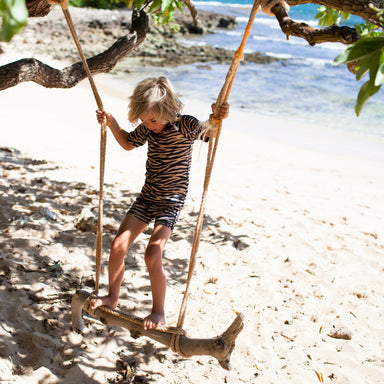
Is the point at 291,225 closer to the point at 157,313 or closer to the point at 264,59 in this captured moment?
the point at 157,313

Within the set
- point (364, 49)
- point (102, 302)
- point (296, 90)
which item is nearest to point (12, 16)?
point (364, 49)

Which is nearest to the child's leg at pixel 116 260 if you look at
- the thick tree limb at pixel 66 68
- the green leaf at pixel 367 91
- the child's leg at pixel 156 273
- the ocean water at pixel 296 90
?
the child's leg at pixel 156 273

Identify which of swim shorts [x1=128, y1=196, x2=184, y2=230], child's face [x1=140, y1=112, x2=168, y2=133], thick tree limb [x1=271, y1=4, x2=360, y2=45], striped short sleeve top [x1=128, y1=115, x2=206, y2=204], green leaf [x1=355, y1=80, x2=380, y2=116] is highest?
thick tree limb [x1=271, y1=4, x2=360, y2=45]

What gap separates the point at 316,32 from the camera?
7.52ft

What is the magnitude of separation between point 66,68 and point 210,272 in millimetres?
1788

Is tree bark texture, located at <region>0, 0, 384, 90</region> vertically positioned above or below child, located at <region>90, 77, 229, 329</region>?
above

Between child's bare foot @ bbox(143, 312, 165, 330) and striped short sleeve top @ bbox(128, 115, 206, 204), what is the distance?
1.98ft

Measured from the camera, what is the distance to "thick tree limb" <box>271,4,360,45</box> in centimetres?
218

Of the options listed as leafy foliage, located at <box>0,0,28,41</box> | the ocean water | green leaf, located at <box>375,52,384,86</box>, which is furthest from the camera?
the ocean water

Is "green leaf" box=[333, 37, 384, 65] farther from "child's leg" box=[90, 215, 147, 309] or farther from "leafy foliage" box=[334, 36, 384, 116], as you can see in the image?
"child's leg" box=[90, 215, 147, 309]

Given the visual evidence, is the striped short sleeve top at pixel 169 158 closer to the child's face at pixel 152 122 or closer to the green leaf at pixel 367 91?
the child's face at pixel 152 122

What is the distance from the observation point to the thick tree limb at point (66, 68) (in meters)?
2.64

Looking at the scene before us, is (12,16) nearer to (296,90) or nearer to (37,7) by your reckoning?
(37,7)

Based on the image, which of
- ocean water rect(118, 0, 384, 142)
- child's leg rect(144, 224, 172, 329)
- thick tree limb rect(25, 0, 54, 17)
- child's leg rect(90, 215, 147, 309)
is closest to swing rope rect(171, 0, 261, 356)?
child's leg rect(144, 224, 172, 329)
